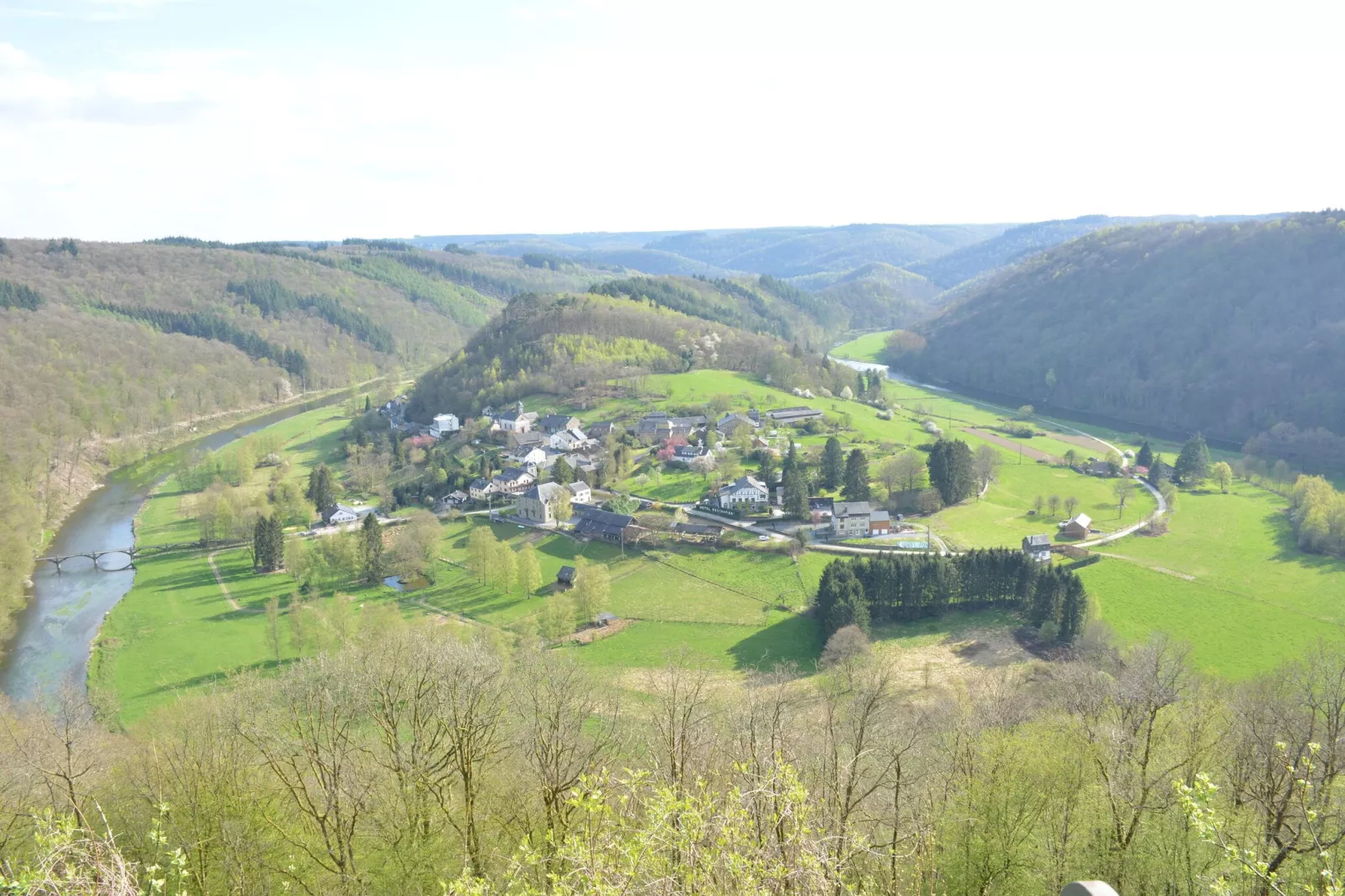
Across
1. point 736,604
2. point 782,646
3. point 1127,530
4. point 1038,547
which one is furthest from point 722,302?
point 782,646

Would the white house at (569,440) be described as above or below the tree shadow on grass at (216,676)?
above

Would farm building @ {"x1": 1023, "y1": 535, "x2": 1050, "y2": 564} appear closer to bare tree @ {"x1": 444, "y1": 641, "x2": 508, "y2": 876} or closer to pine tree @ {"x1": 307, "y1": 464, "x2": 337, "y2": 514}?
bare tree @ {"x1": 444, "y1": 641, "x2": 508, "y2": 876}

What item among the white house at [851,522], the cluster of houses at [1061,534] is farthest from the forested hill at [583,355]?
the cluster of houses at [1061,534]

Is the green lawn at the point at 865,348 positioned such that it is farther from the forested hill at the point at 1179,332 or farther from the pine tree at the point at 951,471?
the pine tree at the point at 951,471

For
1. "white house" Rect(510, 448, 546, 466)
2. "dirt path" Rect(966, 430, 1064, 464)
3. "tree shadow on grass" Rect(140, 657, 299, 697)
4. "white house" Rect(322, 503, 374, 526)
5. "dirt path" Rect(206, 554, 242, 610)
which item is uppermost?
"white house" Rect(510, 448, 546, 466)

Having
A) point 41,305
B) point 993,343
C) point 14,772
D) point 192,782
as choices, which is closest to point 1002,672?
point 192,782

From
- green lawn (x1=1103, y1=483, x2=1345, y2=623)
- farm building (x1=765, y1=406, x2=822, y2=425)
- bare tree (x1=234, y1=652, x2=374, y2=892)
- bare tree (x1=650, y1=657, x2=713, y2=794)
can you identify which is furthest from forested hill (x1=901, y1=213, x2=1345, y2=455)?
bare tree (x1=234, y1=652, x2=374, y2=892)

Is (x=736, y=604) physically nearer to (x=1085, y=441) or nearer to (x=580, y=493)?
(x=580, y=493)

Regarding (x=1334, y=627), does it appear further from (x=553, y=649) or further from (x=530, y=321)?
(x=530, y=321)
